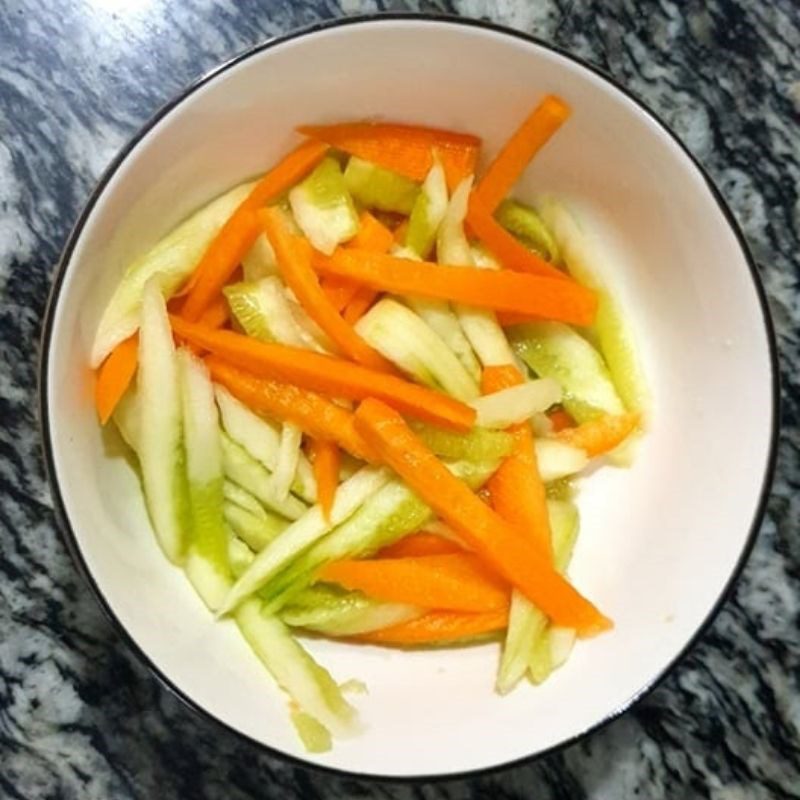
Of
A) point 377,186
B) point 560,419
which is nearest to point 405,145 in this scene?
point 377,186

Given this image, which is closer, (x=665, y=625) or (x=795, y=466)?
(x=665, y=625)

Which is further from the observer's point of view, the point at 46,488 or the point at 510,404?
the point at 46,488

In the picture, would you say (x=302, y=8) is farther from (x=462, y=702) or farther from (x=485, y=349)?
(x=462, y=702)

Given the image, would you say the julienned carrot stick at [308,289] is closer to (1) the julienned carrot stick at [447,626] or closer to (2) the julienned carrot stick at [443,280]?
(2) the julienned carrot stick at [443,280]

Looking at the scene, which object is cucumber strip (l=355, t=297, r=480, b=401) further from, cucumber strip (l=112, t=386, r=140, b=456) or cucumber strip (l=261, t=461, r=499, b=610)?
cucumber strip (l=112, t=386, r=140, b=456)

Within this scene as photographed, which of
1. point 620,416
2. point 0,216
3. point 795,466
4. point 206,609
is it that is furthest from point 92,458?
point 795,466

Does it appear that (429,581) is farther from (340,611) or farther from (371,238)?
(371,238)
